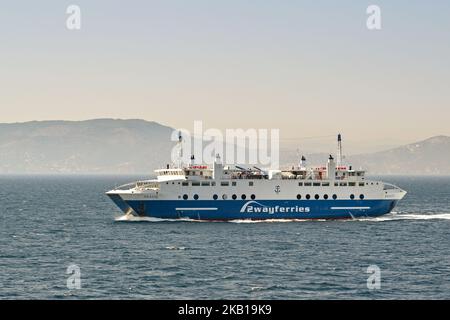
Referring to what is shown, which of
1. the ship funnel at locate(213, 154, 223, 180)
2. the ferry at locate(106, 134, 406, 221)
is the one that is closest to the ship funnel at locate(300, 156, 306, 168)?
the ferry at locate(106, 134, 406, 221)

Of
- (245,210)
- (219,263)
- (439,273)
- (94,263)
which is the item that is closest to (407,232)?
(245,210)

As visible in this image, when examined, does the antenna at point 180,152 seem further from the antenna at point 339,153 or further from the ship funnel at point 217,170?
the antenna at point 339,153

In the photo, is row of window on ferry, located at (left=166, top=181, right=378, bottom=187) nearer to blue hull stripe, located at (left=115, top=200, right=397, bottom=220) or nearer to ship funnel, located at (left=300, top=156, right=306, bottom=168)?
blue hull stripe, located at (left=115, top=200, right=397, bottom=220)

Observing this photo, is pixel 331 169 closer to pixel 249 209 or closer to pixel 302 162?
pixel 302 162

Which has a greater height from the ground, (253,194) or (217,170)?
(217,170)

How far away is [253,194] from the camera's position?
3182 inches

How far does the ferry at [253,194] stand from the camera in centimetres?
7988

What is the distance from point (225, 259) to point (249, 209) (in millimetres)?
26304

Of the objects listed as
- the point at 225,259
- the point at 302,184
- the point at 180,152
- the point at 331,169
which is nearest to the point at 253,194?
the point at 302,184

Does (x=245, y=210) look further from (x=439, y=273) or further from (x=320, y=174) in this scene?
(x=439, y=273)

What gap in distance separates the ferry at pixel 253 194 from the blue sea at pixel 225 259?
1.53 m
